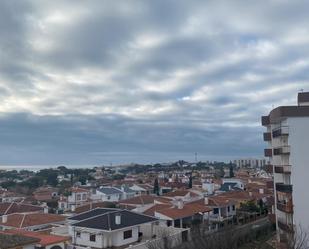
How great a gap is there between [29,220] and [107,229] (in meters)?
10.6

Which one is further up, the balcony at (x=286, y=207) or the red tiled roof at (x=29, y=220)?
the balcony at (x=286, y=207)

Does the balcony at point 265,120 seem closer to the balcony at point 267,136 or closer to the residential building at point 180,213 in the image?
the balcony at point 267,136

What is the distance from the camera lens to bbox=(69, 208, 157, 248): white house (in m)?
33.8

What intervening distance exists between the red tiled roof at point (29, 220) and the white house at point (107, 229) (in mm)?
4577

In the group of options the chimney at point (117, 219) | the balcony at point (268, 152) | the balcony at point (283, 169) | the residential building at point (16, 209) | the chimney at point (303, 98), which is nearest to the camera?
the balcony at point (283, 169)

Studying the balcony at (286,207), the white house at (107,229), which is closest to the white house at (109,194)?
the white house at (107,229)

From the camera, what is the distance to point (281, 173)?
34562 mm

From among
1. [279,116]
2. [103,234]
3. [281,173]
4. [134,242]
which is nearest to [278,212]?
[281,173]

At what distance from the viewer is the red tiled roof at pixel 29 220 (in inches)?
1519

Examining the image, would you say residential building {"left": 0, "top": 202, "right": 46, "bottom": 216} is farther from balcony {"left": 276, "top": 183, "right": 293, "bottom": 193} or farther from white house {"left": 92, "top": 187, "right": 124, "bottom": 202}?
balcony {"left": 276, "top": 183, "right": 293, "bottom": 193}

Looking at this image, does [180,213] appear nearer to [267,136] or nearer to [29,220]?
[267,136]

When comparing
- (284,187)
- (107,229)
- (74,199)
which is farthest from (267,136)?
(74,199)

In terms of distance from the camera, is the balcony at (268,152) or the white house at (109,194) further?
the white house at (109,194)

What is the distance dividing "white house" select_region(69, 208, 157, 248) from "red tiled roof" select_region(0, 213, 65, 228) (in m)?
4.58
